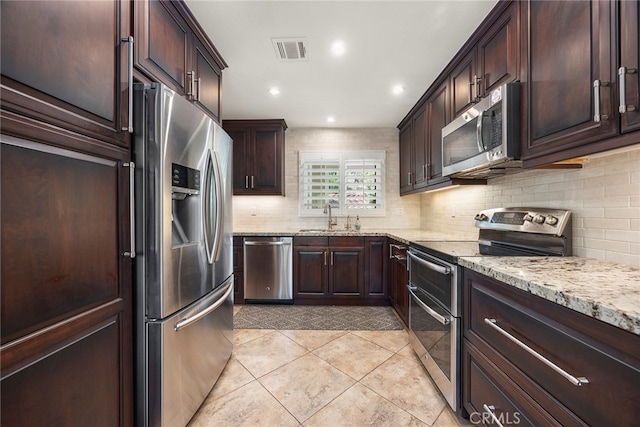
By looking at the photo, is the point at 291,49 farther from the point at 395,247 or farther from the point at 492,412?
the point at 492,412

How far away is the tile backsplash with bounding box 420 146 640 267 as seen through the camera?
119 centimetres

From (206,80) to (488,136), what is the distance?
2.01m

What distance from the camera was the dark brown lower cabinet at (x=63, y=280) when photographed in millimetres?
716

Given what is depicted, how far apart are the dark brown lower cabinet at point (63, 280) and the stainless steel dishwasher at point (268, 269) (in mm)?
2086

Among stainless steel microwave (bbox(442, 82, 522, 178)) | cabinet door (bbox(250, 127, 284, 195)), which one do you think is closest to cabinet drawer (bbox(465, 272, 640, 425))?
stainless steel microwave (bbox(442, 82, 522, 178))

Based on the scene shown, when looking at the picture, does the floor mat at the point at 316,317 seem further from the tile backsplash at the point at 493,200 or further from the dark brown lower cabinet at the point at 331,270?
the tile backsplash at the point at 493,200

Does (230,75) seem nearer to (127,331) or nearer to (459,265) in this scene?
(127,331)

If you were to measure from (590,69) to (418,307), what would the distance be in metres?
1.66

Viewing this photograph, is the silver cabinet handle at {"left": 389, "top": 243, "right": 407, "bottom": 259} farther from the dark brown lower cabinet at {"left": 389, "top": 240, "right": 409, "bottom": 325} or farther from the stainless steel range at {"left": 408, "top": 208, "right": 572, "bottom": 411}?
the stainless steel range at {"left": 408, "top": 208, "right": 572, "bottom": 411}

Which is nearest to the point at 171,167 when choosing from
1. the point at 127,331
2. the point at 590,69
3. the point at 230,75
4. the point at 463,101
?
the point at 127,331

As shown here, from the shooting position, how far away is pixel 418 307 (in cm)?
199

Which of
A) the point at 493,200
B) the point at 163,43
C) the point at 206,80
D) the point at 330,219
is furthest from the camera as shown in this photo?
the point at 330,219

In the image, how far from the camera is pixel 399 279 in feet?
8.96

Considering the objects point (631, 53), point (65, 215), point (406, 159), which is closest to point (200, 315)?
point (65, 215)
